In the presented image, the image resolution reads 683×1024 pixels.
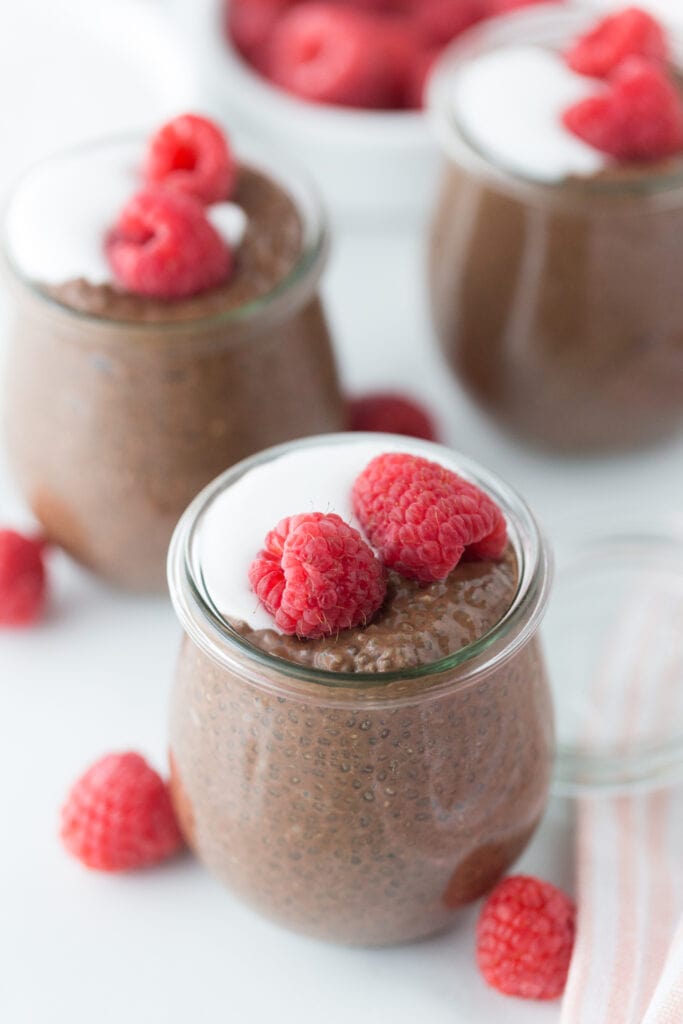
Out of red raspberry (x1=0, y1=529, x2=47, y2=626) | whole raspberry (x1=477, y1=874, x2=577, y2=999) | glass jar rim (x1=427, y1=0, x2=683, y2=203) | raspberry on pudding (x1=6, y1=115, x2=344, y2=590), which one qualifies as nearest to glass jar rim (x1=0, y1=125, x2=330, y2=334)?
raspberry on pudding (x1=6, y1=115, x2=344, y2=590)

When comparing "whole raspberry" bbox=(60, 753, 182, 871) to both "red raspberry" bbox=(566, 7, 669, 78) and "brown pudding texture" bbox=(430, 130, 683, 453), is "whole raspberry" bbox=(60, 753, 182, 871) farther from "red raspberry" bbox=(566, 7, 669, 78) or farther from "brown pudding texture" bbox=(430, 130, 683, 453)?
"red raspberry" bbox=(566, 7, 669, 78)

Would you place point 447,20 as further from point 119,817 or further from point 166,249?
point 119,817

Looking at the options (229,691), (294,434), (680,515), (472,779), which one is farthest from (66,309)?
(680,515)

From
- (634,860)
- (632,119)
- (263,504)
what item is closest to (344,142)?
(632,119)

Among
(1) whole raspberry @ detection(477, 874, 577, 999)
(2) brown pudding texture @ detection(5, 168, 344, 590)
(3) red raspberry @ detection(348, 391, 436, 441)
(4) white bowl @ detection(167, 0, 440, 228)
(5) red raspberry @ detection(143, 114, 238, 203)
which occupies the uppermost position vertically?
(5) red raspberry @ detection(143, 114, 238, 203)

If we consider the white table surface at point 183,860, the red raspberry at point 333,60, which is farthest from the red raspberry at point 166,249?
the red raspberry at point 333,60

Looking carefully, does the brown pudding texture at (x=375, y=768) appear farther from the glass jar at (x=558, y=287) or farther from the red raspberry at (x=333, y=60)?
the red raspberry at (x=333, y=60)

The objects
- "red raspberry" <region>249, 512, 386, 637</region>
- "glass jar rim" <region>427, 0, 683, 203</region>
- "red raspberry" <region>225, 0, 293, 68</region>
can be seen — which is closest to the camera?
"red raspberry" <region>249, 512, 386, 637</region>
